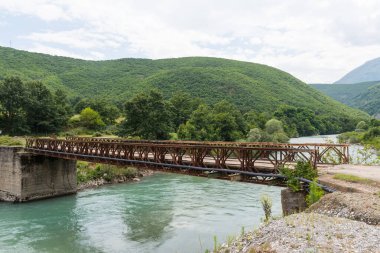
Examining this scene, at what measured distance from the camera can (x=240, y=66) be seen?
165 m

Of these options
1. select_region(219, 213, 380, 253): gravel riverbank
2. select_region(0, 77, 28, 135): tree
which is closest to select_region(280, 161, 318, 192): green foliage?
select_region(219, 213, 380, 253): gravel riverbank

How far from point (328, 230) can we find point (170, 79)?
127 m

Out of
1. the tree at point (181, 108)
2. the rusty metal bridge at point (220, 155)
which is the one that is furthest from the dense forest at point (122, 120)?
the rusty metal bridge at point (220, 155)

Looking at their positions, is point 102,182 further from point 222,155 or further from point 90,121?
point 90,121

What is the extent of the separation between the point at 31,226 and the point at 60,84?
346ft

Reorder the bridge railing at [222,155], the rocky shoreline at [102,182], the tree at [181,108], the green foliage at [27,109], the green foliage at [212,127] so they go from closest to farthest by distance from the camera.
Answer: the bridge railing at [222,155], the rocky shoreline at [102,182], the green foliage at [27,109], the green foliage at [212,127], the tree at [181,108]

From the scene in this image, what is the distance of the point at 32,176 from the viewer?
2877cm

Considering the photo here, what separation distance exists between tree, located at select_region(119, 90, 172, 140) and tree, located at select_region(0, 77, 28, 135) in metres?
15.7

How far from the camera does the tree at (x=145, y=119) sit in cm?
5597

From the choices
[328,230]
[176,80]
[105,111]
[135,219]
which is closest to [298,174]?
[328,230]

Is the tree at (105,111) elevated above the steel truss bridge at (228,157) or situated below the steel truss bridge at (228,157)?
above

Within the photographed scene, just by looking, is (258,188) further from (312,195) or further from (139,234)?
(312,195)

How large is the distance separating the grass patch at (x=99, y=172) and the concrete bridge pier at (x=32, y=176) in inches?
110

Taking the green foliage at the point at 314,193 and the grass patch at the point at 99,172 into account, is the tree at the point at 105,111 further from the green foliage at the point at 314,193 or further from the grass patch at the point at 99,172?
the green foliage at the point at 314,193
